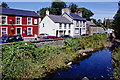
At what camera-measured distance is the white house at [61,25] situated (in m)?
32.5

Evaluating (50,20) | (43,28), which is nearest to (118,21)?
(50,20)

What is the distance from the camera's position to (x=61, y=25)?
3412 cm

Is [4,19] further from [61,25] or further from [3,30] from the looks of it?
[61,25]

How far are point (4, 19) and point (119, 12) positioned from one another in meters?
23.7

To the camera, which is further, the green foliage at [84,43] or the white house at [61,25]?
the white house at [61,25]

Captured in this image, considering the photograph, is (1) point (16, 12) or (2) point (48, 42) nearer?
(2) point (48, 42)

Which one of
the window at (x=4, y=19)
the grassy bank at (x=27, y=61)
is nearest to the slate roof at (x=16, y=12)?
the window at (x=4, y=19)

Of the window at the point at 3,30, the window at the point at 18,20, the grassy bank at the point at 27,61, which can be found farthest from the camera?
the window at the point at 18,20

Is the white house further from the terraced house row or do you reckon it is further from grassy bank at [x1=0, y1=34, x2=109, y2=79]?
grassy bank at [x1=0, y1=34, x2=109, y2=79]

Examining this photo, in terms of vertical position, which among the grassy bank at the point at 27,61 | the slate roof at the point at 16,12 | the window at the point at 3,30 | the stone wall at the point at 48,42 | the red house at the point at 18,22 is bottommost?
the grassy bank at the point at 27,61

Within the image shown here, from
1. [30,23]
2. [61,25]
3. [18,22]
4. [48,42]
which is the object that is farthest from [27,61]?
[61,25]

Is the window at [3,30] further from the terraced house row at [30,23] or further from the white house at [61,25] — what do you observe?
the white house at [61,25]

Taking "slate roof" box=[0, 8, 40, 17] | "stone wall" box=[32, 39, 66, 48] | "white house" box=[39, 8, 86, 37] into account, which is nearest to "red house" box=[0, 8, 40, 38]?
"slate roof" box=[0, 8, 40, 17]

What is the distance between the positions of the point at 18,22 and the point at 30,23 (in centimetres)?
264
